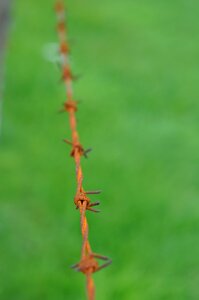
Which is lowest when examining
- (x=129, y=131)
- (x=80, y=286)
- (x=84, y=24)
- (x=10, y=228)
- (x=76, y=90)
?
(x=80, y=286)

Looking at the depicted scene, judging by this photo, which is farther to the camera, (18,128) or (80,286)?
(18,128)

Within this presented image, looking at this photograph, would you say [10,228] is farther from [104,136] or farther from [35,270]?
[104,136]

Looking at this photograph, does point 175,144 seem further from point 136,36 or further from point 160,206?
point 136,36

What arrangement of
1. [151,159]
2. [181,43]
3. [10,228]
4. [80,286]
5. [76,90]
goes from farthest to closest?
[181,43] → [76,90] → [151,159] → [10,228] → [80,286]

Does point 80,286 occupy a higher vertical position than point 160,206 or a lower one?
lower

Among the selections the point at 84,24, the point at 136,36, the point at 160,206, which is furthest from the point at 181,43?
the point at 160,206

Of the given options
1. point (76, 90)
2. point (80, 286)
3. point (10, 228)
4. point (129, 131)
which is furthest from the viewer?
point (76, 90)
